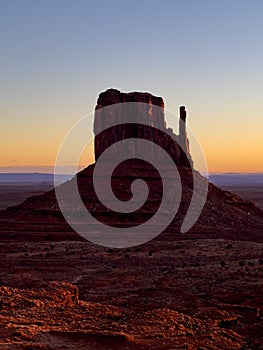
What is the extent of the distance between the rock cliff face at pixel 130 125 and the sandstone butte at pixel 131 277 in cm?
19

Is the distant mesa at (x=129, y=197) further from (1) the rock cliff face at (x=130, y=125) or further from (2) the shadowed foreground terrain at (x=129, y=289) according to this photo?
(2) the shadowed foreground terrain at (x=129, y=289)

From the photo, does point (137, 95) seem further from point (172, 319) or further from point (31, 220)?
point (172, 319)

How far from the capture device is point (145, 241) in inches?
1725

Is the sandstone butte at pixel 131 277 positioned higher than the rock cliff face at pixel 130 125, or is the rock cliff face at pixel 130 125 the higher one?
the rock cliff face at pixel 130 125

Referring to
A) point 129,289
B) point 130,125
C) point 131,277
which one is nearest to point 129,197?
point 130,125

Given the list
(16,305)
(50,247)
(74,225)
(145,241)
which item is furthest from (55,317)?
(74,225)

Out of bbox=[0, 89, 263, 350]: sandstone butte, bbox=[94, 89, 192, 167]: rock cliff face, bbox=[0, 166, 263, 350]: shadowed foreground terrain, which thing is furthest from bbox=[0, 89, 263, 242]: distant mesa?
bbox=[0, 166, 263, 350]: shadowed foreground terrain

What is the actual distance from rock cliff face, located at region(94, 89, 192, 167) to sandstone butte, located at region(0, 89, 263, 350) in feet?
0.64

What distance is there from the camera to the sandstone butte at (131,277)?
12.7m

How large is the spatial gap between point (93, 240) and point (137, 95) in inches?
1189

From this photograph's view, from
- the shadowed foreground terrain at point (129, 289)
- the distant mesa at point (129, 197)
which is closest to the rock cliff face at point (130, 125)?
the distant mesa at point (129, 197)

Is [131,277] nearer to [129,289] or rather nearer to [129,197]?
[129,289]

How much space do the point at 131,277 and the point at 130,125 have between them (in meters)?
43.3

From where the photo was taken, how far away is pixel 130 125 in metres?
68.1
